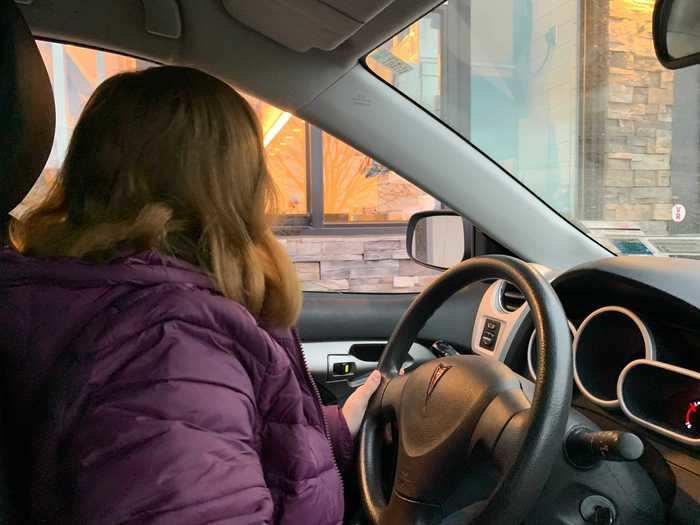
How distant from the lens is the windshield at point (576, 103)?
230 cm

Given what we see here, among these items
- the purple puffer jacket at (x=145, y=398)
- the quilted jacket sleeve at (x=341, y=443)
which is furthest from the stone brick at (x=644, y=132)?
the purple puffer jacket at (x=145, y=398)

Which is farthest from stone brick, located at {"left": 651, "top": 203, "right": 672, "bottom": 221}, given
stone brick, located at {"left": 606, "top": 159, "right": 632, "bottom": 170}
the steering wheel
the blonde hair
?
the blonde hair

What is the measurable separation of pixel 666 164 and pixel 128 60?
2477mm

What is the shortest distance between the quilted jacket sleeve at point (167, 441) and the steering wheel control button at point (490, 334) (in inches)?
46.4

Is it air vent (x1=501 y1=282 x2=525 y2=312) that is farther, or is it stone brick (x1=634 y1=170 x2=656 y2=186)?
stone brick (x1=634 y1=170 x2=656 y2=186)

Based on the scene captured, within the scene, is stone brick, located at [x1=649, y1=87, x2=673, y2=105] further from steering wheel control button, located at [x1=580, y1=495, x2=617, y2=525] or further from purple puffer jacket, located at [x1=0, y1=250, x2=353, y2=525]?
purple puffer jacket, located at [x1=0, y1=250, x2=353, y2=525]

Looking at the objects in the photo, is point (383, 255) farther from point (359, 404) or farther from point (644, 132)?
point (359, 404)

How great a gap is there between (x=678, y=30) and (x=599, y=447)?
2.49 ft

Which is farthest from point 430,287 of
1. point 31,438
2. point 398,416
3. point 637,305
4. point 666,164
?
point 666,164

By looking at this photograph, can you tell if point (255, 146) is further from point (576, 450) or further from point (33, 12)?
point (33, 12)

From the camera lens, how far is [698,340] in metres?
1.27

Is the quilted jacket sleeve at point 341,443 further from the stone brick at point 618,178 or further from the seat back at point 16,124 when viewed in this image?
the stone brick at point 618,178

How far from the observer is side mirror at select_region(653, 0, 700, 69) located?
1.17m

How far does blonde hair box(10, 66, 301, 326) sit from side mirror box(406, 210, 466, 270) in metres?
1.31
